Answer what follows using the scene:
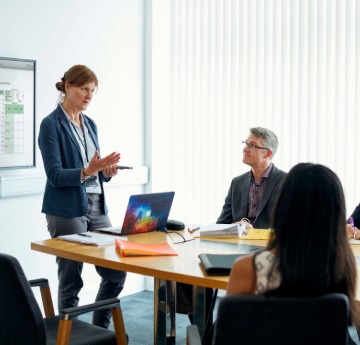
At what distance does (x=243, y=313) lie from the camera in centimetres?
176

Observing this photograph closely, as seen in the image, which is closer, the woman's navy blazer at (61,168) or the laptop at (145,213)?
the laptop at (145,213)

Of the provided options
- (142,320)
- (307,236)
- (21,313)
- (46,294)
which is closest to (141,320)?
(142,320)

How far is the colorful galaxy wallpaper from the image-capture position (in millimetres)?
3418

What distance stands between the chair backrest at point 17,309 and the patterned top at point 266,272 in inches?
39.1

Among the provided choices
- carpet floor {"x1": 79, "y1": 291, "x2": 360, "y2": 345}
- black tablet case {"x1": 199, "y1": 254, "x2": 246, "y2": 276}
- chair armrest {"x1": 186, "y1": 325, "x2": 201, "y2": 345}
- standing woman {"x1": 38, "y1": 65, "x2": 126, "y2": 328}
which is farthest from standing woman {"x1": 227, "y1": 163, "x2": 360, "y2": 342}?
carpet floor {"x1": 79, "y1": 291, "x2": 360, "y2": 345}

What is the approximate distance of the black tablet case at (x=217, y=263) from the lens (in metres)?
2.62

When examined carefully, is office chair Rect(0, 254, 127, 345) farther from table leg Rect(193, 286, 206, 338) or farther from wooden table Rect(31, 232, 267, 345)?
table leg Rect(193, 286, 206, 338)

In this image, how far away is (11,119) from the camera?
4.44 m

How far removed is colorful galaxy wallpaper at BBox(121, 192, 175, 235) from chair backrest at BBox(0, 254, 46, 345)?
3.22 feet

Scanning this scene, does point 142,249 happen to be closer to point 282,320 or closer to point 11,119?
point 282,320

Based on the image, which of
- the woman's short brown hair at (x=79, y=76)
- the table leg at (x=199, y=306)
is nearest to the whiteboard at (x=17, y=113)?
the woman's short brown hair at (x=79, y=76)

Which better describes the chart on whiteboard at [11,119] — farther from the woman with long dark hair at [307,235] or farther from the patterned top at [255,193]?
the woman with long dark hair at [307,235]

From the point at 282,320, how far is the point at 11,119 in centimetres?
313

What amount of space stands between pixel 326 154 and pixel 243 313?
3293 millimetres
